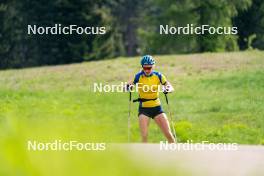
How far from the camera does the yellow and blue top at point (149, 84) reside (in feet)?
34.4

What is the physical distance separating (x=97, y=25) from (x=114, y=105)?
29567 millimetres

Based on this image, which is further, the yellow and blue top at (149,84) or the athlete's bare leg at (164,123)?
the athlete's bare leg at (164,123)

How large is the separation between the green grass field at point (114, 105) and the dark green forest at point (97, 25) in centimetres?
1412

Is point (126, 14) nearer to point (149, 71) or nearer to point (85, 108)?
point (85, 108)

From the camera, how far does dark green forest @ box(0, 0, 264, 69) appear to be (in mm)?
44656

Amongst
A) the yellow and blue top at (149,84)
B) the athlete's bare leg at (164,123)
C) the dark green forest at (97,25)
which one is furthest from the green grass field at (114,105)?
the dark green forest at (97,25)

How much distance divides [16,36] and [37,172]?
1953 inches

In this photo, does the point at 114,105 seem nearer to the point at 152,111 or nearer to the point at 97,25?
the point at 152,111

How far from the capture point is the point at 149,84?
10.6 metres

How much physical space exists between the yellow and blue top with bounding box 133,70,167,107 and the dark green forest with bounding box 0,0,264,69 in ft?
106

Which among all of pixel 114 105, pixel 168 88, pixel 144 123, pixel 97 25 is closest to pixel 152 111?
pixel 144 123

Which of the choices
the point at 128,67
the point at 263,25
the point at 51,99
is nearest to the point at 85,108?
the point at 51,99

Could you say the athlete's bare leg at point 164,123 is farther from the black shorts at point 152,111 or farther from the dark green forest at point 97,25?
the dark green forest at point 97,25

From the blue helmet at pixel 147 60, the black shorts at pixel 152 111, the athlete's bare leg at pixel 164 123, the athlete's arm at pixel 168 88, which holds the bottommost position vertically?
the athlete's bare leg at pixel 164 123
